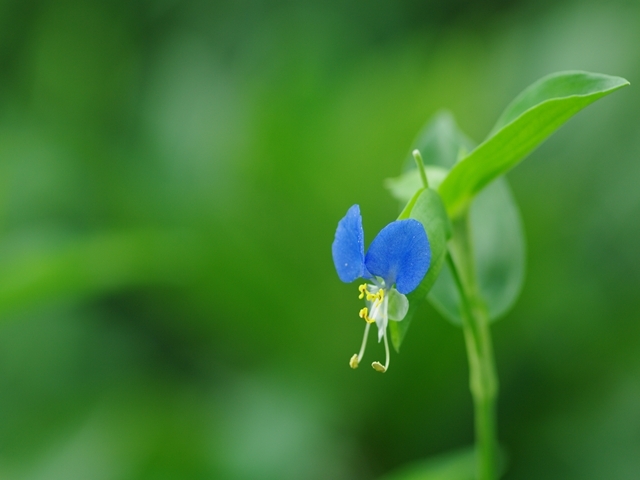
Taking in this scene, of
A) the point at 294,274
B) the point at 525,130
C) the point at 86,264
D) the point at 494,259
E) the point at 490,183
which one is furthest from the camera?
the point at 294,274

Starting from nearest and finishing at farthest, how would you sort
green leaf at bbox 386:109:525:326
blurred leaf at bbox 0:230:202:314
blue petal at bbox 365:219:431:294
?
blue petal at bbox 365:219:431:294 → green leaf at bbox 386:109:525:326 → blurred leaf at bbox 0:230:202:314

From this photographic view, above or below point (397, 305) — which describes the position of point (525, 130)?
above

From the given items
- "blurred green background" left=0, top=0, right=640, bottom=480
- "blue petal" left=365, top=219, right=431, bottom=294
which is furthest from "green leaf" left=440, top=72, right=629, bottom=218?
"blurred green background" left=0, top=0, right=640, bottom=480

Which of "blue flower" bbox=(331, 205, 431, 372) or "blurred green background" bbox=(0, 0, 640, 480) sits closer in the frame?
"blue flower" bbox=(331, 205, 431, 372)

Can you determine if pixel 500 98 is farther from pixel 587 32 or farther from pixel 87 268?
pixel 87 268

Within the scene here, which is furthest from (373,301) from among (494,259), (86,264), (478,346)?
(86,264)

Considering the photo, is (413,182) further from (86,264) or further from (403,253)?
(86,264)

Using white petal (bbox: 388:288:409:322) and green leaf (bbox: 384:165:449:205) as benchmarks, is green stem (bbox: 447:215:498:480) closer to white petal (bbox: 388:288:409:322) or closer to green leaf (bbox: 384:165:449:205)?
green leaf (bbox: 384:165:449:205)

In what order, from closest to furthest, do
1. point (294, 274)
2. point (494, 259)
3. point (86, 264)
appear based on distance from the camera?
point (494, 259), point (86, 264), point (294, 274)
